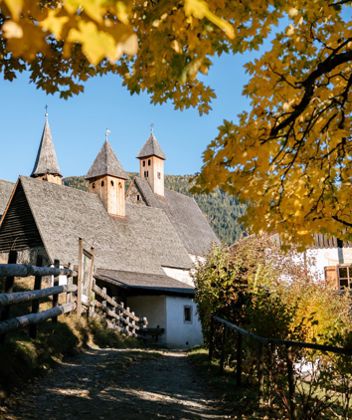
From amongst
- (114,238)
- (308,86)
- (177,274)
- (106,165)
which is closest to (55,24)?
(308,86)

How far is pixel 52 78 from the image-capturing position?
260 inches

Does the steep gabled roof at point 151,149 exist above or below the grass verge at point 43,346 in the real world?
above

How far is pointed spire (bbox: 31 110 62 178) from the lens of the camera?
4459cm

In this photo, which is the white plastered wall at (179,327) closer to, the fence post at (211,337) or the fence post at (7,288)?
the fence post at (211,337)

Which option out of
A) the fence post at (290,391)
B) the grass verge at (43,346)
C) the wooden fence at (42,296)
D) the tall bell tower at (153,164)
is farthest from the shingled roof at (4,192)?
the fence post at (290,391)

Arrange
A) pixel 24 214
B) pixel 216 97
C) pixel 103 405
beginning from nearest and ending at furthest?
pixel 216 97 → pixel 103 405 → pixel 24 214

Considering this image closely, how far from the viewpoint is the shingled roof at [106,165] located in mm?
33281

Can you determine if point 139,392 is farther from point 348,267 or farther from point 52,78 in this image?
point 348,267

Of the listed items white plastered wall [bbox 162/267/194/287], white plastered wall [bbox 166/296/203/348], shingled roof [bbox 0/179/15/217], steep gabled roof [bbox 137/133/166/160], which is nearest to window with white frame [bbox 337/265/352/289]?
white plastered wall [bbox 166/296/203/348]

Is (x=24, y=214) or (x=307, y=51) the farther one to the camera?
(x=24, y=214)

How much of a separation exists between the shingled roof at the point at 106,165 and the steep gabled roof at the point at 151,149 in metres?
11.8

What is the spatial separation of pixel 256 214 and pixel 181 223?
117 feet

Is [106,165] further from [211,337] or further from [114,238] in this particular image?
[211,337]

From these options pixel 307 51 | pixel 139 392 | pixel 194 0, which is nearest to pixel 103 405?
pixel 139 392
